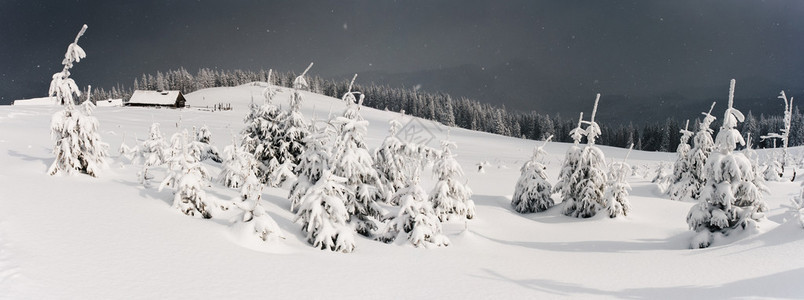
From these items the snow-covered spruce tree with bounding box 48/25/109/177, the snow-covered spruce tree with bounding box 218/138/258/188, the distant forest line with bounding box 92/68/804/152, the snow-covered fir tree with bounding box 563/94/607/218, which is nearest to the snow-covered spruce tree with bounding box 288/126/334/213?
the snow-covered spruce tree with bounding box 218/138/258/188

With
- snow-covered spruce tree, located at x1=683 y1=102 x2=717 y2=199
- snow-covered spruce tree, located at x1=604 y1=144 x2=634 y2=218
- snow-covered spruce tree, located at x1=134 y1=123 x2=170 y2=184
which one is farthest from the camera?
snow-covered spruce tree, located at x1=683 y1=102 x2=717 y2=199

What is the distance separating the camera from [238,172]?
18.5 m

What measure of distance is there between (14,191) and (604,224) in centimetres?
2425

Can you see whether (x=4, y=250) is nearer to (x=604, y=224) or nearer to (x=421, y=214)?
(x=421, y=214)

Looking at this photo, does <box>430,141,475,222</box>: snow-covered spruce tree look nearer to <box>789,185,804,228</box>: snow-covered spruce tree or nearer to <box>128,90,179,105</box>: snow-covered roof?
<box>789,185,804,228</box>: snow-covered spruce tree

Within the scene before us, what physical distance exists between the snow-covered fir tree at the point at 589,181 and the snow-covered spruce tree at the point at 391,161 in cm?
1025

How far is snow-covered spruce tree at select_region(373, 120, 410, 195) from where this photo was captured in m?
20.2

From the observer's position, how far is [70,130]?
13.6m

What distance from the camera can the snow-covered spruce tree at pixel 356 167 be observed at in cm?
1451

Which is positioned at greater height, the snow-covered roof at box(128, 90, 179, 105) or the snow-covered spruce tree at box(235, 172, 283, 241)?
the snow-covered roof at box(128, 90, 179, 105)

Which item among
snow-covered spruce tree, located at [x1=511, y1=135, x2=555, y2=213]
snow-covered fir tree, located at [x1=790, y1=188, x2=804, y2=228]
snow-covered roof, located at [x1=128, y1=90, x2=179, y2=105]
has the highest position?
snow-covered roof, located at [x1=128, y1=90, x2=179, y2=105]

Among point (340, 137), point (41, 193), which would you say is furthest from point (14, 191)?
point (340, 137)

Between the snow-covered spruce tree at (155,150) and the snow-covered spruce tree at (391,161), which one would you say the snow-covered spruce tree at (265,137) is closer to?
the snow-covered spruce tree at (155,150)

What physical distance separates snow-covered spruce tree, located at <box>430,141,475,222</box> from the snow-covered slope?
302 cm
